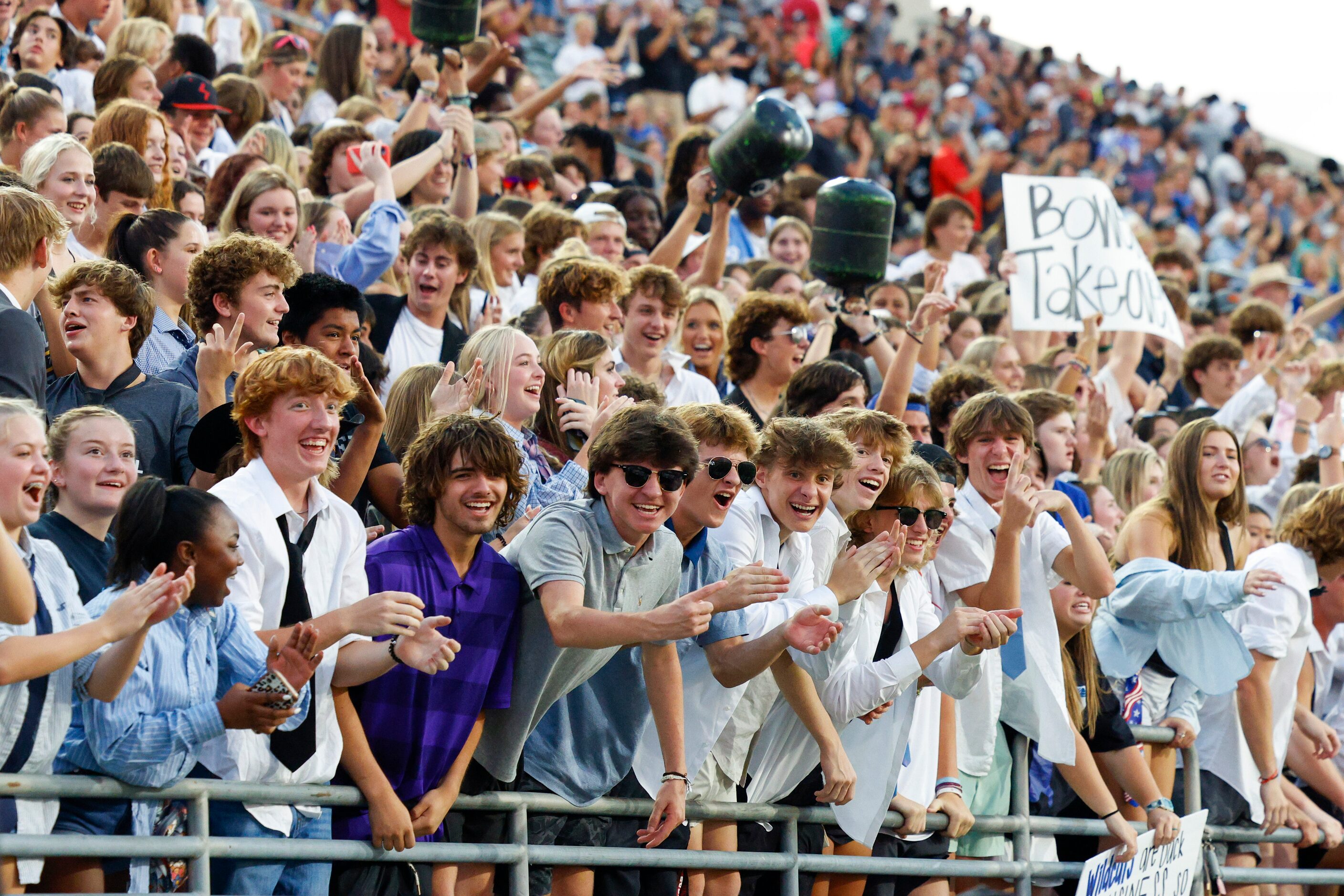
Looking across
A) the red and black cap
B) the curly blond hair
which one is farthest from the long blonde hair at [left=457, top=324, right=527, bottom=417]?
the red and black cap

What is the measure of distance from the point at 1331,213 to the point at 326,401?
19086mm

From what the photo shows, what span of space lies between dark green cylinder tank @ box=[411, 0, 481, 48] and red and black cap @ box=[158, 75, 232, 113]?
3.91ft

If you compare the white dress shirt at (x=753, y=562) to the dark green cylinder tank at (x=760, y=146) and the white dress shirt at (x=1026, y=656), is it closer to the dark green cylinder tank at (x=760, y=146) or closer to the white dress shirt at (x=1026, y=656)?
the white dress shirt at (x=1026, y=656)

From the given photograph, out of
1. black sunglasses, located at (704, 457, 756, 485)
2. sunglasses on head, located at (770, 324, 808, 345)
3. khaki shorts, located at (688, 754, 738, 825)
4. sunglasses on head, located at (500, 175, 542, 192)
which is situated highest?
sunglasses on head, located at (500, 175, 542, 192)

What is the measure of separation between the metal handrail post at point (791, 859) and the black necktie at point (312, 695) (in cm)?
161

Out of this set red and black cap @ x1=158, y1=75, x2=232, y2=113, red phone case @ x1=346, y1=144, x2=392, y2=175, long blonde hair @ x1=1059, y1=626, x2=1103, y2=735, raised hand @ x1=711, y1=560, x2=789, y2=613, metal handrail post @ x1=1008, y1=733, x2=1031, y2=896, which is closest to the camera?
raised hand @ x1=711, y1=560, x2=789, y2=613

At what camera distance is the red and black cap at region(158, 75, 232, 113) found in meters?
8.27

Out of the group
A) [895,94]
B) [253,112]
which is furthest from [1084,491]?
[895,94]

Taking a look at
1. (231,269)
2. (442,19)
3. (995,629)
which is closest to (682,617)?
(995,629)

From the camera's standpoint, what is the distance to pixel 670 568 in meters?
4.77

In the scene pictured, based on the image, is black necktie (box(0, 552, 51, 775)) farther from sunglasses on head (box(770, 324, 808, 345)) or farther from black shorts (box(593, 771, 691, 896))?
sunglasses on head (box(770, 324, 808, 345))

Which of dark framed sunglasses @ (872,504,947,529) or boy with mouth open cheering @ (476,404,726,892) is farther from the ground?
dark framed sunglasses @ (872,504,947,529)

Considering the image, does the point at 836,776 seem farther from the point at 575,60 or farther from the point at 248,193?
the point at 575,60

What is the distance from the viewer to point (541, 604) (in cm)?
452
